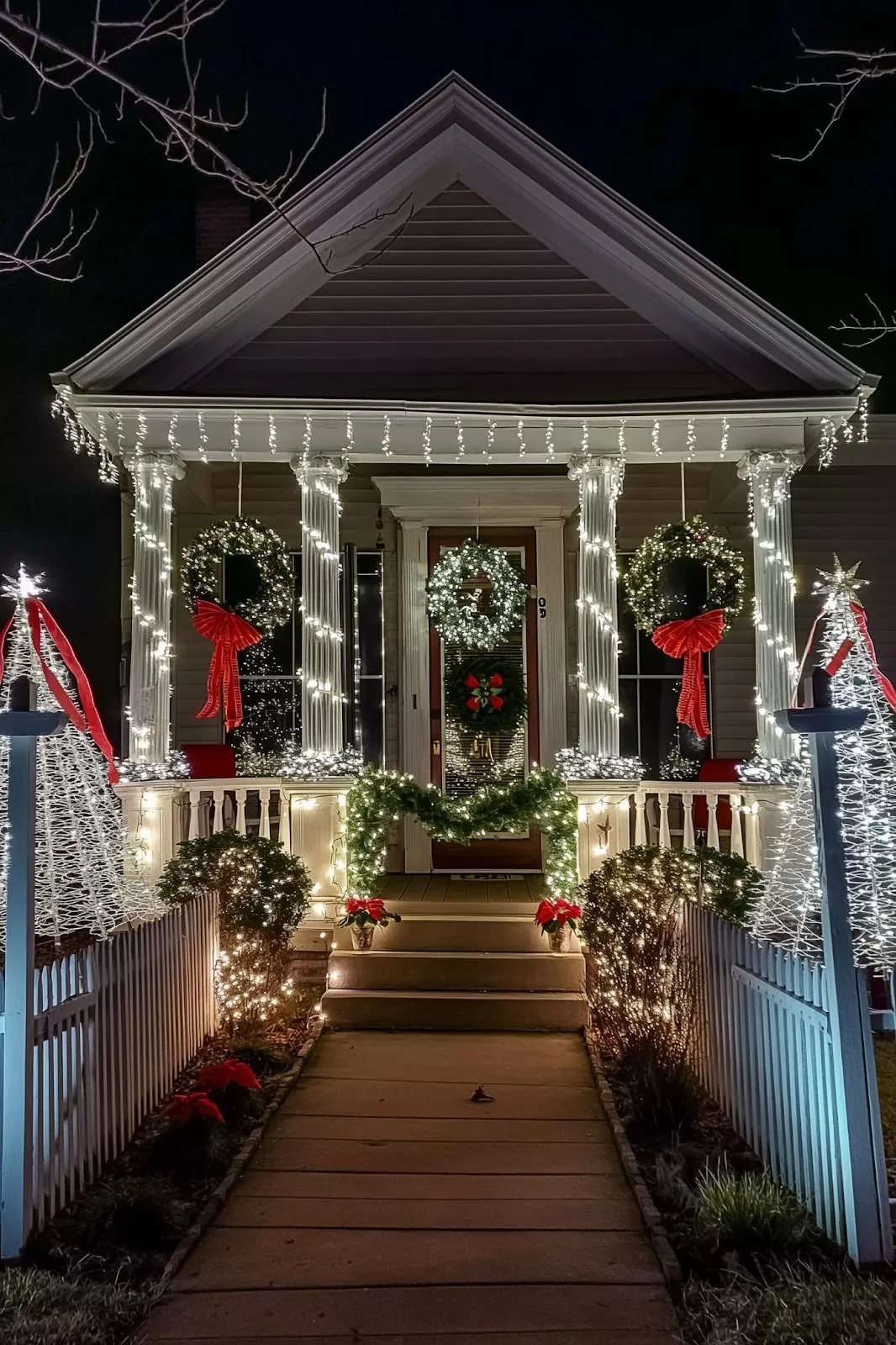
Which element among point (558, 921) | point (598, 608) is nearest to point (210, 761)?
point (558, 921)

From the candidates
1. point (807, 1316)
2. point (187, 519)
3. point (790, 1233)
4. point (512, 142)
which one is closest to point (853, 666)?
point (790, 1233)

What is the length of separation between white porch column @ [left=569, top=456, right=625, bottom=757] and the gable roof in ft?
2.11

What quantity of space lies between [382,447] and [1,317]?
665 centimetres

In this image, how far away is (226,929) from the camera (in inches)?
233

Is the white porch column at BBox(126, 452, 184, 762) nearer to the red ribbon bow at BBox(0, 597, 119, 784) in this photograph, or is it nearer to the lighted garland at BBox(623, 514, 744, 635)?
the red ribbon bow at BBox(0, 597, 119, 784)

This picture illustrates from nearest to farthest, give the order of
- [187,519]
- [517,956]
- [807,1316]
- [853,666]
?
[807,1316]
[853,666]
[517,956]
[187,519]

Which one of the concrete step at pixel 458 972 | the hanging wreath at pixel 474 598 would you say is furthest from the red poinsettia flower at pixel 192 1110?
the hanging wreath at pixel 474 598

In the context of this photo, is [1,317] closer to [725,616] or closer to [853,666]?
[725,616]

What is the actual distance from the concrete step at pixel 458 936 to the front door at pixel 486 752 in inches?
74.0

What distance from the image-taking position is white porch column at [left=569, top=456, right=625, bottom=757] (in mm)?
7242

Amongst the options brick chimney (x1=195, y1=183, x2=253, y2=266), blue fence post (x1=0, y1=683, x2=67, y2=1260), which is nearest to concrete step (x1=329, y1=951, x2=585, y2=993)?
blue fence post (x1=0, y1=683, x2=67, y2=1260)

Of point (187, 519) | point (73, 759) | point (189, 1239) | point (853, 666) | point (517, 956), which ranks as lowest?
point (189, 1239)

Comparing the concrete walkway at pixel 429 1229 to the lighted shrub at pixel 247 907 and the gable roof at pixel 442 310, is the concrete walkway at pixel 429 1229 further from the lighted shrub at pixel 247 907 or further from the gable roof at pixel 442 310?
the gable roof at pixel 442 310

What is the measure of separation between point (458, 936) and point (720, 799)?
117 inches
